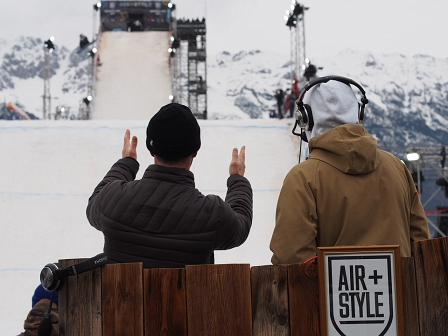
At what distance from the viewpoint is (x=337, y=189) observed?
201cm

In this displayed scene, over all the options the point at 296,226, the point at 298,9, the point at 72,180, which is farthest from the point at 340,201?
the point at 298,9

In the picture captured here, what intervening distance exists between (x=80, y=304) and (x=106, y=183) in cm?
50

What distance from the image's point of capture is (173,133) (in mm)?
1988

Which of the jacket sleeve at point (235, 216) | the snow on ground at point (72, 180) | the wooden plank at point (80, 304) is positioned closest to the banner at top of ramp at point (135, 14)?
the snow on ground at point (72, 180)

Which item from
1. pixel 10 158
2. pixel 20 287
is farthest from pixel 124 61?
pixel 20 287

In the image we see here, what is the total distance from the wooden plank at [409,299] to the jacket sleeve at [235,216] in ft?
1.73

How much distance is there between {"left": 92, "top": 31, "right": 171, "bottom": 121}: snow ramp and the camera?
745 inches

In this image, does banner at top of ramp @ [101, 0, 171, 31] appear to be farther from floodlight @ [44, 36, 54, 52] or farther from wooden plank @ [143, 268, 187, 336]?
wooden plank @ [143, 268, 187, 336]

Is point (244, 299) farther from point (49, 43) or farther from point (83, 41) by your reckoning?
point (83, 41)

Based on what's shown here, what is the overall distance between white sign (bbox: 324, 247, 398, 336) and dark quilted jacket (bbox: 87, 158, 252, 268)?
0.41 m

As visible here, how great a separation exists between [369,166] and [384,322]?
0.56 metres

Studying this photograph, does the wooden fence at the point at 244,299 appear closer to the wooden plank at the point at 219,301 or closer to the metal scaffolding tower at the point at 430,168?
the wooden plank at the point at 219,301

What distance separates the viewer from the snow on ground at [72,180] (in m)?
7.44

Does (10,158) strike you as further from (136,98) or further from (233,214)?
(136,98)
